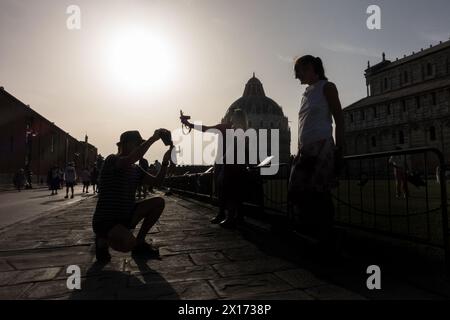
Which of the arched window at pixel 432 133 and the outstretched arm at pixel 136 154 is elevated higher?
the arched window at pixel 432 133

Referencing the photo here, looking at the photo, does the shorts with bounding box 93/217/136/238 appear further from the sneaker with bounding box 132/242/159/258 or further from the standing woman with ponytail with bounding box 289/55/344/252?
the standing woman with ponytail with bounding box 289/55/344/252

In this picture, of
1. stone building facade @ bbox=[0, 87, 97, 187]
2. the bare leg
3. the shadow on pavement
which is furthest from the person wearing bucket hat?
stone building facade @ bbox=[0, 87, 97, 187]

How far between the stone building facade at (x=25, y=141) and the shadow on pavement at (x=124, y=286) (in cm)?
2967

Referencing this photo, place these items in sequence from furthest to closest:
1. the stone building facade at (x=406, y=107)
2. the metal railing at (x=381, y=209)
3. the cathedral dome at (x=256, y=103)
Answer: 1. the cathedral dome at (x=256, y=103)
2. the stone building facade at (x=406, y=107)
3. the metal railing at (x=381, y=209)

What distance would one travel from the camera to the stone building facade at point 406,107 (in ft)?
144

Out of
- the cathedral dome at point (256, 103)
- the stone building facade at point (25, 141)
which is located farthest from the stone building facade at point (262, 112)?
the stone building facade at point (25, 141)

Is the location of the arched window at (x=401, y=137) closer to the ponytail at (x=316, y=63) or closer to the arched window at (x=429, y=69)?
the arched window at (x=429, y=69)

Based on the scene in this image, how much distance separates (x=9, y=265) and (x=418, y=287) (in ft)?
11.8

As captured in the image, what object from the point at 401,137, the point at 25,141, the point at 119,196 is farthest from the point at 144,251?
the point at 401,137

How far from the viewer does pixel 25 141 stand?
39844 mm

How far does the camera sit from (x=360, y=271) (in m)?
2.91

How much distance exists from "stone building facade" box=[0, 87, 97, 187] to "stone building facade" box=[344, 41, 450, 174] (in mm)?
41695

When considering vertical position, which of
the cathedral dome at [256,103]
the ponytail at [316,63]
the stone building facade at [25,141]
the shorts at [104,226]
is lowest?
the shorts at [104,226]

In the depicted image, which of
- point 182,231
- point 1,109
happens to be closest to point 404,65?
point 1,109
